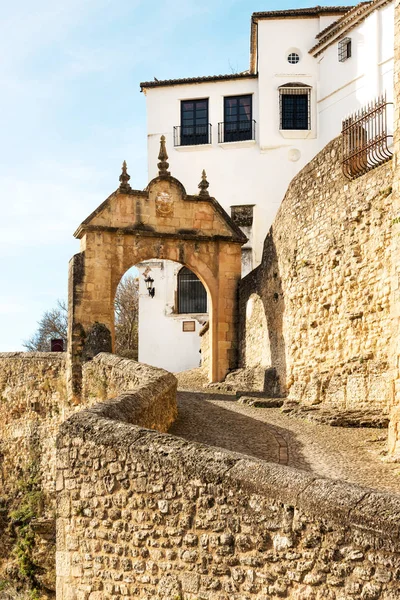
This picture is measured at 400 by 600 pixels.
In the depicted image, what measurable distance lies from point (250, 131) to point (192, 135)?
189cm

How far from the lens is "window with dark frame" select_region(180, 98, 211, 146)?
96.6 ft

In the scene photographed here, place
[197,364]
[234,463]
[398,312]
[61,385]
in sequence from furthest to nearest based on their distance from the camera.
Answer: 1. [197,364]
2. [61,385]
3. [398,312]
4. [234,463]

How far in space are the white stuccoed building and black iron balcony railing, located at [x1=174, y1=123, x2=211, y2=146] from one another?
0.03 m

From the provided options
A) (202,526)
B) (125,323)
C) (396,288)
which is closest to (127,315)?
(125,323)

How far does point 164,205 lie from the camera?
19141 mm

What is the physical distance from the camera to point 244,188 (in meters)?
28.8

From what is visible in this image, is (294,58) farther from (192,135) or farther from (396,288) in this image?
(396,288)

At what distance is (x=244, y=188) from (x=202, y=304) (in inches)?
153

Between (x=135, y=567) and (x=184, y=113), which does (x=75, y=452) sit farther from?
(x=184, y=113)

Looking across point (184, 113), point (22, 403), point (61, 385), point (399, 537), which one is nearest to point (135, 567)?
point (399, 537)

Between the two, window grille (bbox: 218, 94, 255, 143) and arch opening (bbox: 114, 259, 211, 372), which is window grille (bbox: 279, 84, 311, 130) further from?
arch opening (bbox: 114, 259, 211, 372)

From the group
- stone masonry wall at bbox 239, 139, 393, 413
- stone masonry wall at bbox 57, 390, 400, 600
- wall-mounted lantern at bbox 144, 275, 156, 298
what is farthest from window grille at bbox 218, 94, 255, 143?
stone masonry wall at bbox 57, 390, 400, 600

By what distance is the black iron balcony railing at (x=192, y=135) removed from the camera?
96.4 ft

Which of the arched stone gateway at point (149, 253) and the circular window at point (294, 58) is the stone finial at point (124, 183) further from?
the circular window at point (294, 58)
